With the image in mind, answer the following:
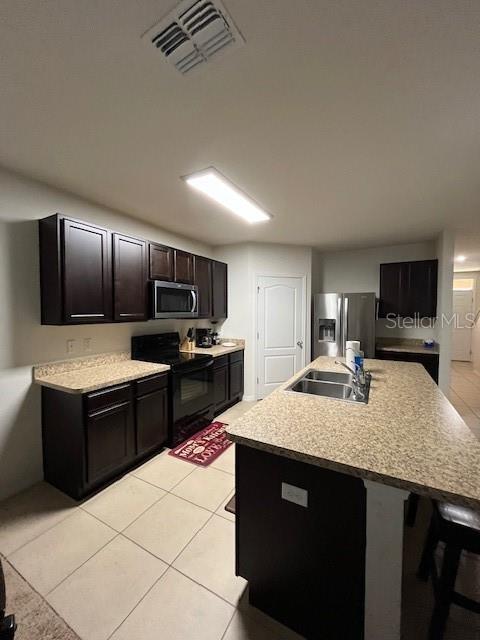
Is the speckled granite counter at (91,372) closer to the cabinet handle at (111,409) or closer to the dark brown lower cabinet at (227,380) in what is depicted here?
the cabinet handle at (111,409)

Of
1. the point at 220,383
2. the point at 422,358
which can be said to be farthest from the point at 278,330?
the point at 422,358

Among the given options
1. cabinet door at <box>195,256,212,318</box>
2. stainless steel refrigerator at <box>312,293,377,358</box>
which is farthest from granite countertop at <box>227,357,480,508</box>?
stainless steel refrigerator at <box>312,293,377,358</box>

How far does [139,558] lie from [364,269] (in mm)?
4810

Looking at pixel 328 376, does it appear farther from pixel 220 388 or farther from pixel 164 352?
pixel 164 352

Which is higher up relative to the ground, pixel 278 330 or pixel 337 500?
pixel 278 330

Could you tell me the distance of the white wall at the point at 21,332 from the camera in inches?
79.0

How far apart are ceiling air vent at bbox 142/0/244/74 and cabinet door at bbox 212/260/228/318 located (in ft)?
9.25

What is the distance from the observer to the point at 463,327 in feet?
23.7

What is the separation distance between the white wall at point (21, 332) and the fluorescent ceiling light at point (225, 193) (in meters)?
1.25

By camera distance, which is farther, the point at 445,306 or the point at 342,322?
the point at 342,322

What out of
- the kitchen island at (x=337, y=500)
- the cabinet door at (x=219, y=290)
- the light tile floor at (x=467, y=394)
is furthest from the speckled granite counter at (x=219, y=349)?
the light tile floor at (x=467, y=394)

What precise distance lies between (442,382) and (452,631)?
9.87 ft

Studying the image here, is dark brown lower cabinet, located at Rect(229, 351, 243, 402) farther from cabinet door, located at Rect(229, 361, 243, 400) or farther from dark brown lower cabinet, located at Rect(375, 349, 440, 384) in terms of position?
dark brown lower cabinet, located at Rect(375, 349, 440, 384)

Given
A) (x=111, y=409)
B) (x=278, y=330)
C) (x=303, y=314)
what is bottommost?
(x=111, y=409)
